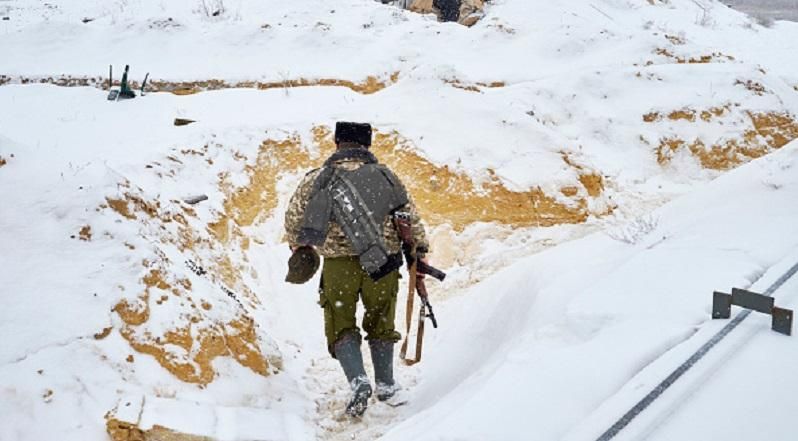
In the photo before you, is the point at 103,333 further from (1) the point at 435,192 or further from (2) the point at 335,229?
(1) the point at 435,192

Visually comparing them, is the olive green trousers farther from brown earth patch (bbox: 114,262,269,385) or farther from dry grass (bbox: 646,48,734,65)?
dry grass (bbox: 646,48,734,65)

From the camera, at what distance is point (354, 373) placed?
13.3 ft

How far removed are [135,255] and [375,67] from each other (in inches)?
443

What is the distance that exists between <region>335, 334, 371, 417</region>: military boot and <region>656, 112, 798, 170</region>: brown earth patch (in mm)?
7403

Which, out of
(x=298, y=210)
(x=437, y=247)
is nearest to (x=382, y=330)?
(x=298, y=210)

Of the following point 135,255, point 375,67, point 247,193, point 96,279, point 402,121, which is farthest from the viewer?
point 375,67

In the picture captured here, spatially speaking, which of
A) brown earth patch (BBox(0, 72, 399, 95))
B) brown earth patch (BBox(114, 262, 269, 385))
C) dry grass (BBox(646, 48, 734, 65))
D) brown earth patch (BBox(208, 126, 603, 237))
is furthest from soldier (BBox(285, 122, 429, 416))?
dry grass (BBox(646, 48, 734, 65))

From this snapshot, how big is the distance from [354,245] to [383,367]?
889 millimetres

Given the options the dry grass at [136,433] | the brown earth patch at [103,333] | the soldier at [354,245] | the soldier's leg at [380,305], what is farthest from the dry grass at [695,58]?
the dry grass at [136,433]

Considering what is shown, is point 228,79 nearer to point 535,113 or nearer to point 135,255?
point 535,113

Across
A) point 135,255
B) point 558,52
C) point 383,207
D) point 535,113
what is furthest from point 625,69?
point 135,255

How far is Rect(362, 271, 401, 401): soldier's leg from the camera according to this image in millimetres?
4176

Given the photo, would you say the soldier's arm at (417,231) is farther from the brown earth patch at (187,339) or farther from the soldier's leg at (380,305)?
the brown earth patch at (187,339)

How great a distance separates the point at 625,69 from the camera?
11836 mm
